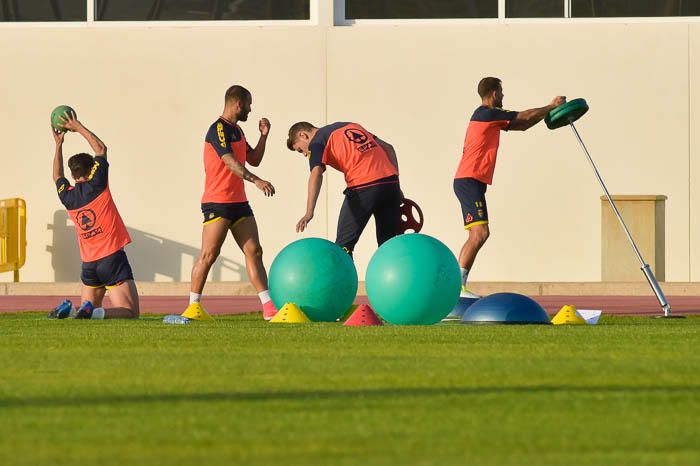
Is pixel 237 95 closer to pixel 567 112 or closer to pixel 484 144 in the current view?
pixel 484 144

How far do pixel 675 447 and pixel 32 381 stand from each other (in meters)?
3.24

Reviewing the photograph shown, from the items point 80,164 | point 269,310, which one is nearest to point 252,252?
point 269,310

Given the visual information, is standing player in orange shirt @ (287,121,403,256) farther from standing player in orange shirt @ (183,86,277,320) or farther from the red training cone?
the red training cone

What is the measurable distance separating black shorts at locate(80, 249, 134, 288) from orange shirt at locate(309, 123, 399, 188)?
1874 millimetres

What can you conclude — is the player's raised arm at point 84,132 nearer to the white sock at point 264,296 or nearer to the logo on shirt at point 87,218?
the logo on shirt at point 87,218

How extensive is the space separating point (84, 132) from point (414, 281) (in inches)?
129

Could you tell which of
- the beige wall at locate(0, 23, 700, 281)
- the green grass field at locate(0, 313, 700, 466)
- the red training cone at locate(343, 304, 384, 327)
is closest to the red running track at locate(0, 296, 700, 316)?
the beige wall at locate(0, 23, 700, 281)

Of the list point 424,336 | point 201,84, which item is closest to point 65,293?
point 201,84

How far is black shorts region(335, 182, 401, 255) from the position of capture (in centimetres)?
1282

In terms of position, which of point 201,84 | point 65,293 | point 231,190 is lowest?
point 65,293

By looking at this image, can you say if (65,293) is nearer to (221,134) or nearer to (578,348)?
(221,134)

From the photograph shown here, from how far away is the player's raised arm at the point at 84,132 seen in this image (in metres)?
12.3

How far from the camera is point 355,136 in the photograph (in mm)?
12930

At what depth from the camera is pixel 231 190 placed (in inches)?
489
